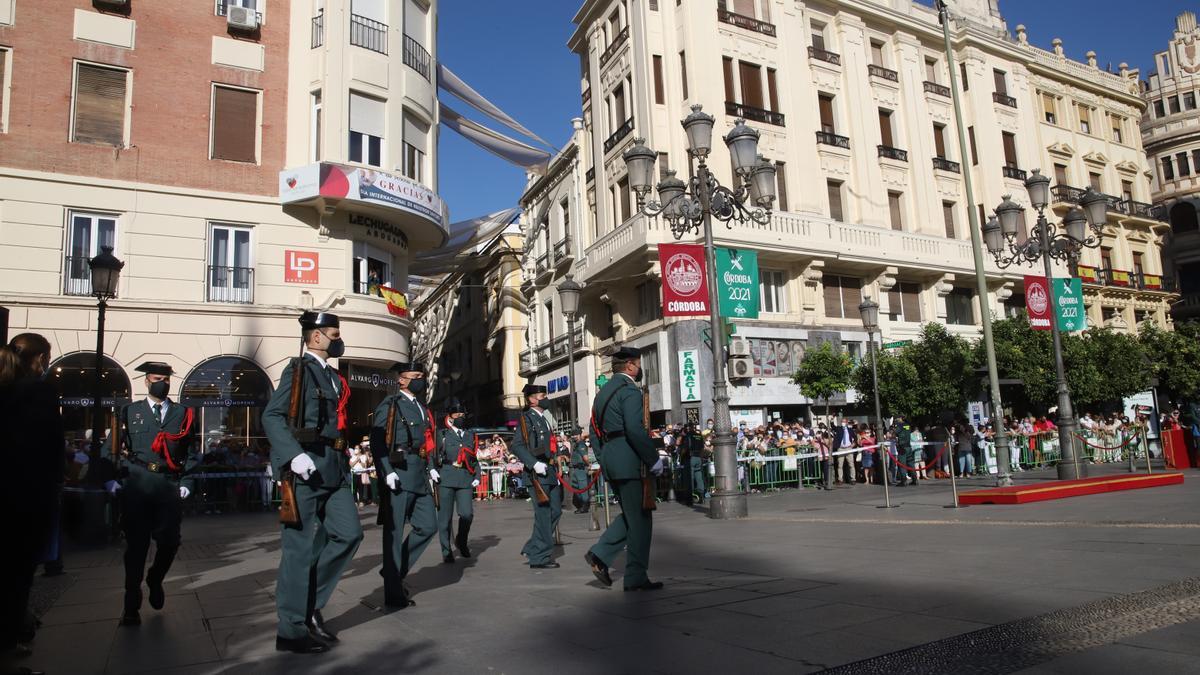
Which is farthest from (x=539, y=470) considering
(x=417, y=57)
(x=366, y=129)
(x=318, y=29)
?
(x=417, y=57)

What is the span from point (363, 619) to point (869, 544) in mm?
5300

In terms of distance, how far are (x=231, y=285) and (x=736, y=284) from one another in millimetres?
12662

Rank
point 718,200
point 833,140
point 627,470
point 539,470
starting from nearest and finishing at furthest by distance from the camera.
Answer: point 627,470, point 539,470, point 718,200, point 833,140

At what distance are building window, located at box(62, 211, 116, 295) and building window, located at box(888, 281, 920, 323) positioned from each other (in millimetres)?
24416

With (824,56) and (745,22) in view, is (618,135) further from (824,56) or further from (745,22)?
(824,56)

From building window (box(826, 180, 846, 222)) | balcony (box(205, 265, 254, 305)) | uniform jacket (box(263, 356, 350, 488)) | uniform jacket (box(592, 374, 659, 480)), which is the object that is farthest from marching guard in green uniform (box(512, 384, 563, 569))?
building window (box(826, 180, 846, 222))

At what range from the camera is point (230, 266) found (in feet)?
67.9

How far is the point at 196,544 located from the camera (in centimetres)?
1222

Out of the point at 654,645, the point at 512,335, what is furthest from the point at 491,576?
the point at 512,335

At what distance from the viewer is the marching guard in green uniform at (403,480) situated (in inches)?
242

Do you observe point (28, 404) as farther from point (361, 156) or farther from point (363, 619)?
point (361, 156)

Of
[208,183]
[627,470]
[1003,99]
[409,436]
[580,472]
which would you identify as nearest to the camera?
[627,470]

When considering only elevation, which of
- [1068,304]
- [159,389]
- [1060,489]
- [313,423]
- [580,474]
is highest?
[1068,304]

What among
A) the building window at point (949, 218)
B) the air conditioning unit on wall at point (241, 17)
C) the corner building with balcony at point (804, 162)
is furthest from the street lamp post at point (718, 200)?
the building window at point (949, 218)
